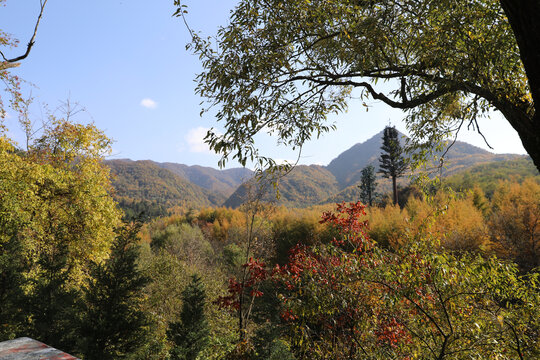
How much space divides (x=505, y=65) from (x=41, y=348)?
5.08 m

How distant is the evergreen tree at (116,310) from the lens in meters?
6.44

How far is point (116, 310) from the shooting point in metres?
6.73

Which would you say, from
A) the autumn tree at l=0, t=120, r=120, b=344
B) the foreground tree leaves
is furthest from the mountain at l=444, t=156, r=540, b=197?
the autumn tree at l=0, t=120, r=120, b=344

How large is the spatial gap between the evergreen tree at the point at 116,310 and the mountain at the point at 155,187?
4368 inches

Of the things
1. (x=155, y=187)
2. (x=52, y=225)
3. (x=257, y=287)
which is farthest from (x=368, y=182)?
(x=155, y=187)

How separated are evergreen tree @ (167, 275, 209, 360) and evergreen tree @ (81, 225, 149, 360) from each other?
87 cm

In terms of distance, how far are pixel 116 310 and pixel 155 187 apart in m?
138

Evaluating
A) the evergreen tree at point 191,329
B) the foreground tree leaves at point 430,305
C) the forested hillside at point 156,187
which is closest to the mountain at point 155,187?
the forested hillside at point 156,187

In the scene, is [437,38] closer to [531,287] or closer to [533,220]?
[531,287]

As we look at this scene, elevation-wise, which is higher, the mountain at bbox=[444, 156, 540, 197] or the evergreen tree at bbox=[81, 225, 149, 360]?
the mountain at bbox=[444, 156, 540, 197]

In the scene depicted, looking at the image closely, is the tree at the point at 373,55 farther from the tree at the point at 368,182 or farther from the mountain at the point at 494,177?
the tree at the point at 368,182

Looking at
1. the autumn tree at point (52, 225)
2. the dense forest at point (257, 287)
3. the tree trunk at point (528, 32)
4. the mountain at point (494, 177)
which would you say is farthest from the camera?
the mountain at point (494, 177)

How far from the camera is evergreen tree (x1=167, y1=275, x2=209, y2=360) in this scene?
666 cm

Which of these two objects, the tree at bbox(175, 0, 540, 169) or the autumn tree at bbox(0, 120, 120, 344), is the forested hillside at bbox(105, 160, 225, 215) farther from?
the tree at bbox(175, 0, 540, 169)
